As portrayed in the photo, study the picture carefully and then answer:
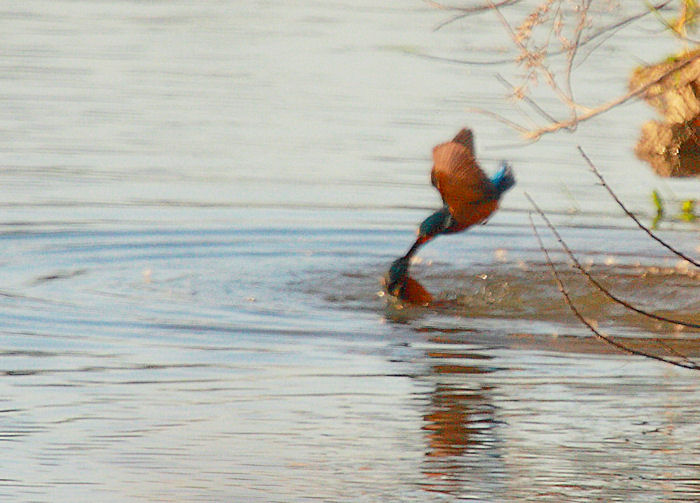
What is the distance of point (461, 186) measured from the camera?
26.1 ft

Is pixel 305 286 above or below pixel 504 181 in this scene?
Result: below

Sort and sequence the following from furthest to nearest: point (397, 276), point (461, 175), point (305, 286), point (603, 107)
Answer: point (305, 286)
point (397, 276)
point (461, 175)
point (603, 107)

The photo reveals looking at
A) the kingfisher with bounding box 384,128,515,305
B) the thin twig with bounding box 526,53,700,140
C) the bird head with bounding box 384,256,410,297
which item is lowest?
the bird head with bounding box 384,256,410,297

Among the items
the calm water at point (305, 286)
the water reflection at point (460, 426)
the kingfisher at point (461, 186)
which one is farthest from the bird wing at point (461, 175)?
the water reflection at point (460, 426)

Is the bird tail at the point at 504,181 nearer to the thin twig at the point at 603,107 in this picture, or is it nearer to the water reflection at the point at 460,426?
the thin twig at the point at 603,107

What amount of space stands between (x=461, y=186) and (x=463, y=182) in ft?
0.10

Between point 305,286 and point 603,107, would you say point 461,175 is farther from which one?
point 305,286

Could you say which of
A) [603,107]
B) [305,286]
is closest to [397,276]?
[305,286]

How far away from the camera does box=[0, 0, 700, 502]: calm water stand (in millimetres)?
5480

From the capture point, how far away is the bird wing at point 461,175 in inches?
309

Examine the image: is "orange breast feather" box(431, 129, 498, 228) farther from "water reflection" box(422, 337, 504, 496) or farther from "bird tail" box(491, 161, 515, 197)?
"water reflection" box(422, 337, 504, 496)


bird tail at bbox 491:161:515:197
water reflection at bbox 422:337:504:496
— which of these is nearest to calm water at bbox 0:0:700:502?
water reflection at bbox 422:337:504:496

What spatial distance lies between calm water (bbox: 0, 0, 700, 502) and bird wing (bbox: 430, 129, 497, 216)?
465 mm

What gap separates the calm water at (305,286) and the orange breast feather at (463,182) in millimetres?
450
